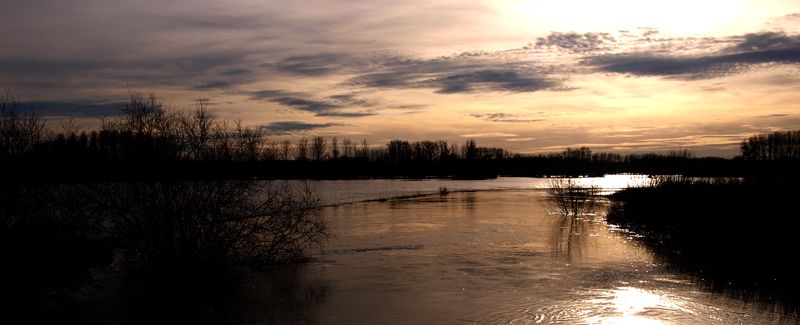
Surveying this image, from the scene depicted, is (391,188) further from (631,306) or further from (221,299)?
(631,306)

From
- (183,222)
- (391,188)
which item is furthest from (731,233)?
(391,188)

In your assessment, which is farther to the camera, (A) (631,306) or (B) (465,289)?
(B) (465,289)

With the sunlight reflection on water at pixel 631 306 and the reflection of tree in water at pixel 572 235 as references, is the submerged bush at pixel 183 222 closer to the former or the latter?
the sunlight reflection on water at pixel 631 306

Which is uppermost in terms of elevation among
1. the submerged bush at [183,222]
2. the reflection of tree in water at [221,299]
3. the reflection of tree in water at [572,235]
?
the submerged bush at [183,222]

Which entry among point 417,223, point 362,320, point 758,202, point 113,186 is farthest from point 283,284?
point 758,202

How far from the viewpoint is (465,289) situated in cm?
1451

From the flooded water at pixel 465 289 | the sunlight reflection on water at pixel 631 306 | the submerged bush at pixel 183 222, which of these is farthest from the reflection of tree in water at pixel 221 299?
the sunlight reflection on water at pixel 631 306

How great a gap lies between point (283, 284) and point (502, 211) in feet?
78.9

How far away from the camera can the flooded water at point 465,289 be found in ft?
39.5

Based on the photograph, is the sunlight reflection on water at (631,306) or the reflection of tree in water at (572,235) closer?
the sunlight reflection on water at (631,306)

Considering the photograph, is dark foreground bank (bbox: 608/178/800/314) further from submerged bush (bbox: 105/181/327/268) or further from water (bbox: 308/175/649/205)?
water (bbox: 308/175/649/205)

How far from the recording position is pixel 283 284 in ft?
50.4

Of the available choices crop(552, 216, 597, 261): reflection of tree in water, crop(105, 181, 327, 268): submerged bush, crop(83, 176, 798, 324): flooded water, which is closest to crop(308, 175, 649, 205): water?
crop(552, 216, 597, 261): reflection of tree in water

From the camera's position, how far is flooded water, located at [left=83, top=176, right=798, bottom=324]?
39.5 ft
